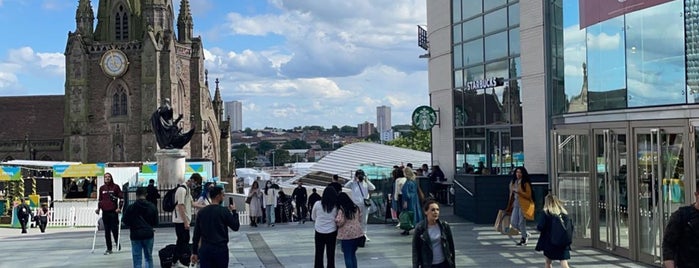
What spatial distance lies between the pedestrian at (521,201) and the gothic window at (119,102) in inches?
2367

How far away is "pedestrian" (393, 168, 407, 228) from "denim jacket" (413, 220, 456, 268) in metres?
8.77

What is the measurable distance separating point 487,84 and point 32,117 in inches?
2776

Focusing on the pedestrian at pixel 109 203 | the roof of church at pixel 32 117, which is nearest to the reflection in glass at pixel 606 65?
the pedestrian at pixel 109 203

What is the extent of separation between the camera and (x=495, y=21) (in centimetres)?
2255

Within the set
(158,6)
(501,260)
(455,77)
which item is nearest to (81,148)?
(158,6)

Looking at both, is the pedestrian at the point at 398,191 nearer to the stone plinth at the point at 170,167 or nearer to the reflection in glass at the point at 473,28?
the reflection in glass at the point at 473,28

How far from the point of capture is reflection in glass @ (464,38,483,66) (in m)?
23.3

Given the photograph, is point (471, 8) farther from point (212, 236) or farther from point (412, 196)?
point (212, 236)

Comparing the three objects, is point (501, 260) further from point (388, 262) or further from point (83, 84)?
point (83, 84)

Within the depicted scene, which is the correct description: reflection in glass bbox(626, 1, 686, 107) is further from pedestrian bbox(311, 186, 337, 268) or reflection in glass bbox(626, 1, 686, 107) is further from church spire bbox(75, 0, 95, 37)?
church spire bbox(75, 0, 95, 37)

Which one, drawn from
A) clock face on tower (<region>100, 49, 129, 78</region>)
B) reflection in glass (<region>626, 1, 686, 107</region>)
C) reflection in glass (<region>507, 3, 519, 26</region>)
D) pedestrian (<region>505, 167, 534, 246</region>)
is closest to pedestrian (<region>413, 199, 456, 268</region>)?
reflection in glass (<region>626, 1, 686, 107</region>)

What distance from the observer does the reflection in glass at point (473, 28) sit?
23188 mm

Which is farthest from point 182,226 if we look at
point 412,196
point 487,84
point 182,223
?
point 487,84

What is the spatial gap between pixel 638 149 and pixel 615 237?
5.74ft
